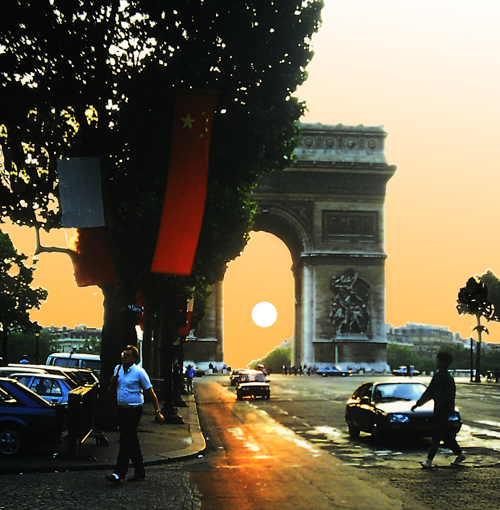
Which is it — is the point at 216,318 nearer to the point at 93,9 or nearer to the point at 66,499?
the point at 93,9

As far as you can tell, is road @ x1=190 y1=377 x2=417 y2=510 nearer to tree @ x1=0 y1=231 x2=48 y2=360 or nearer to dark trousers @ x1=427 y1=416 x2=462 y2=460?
dark trousers @ x1=427 y1=416 x2=462 y2=460

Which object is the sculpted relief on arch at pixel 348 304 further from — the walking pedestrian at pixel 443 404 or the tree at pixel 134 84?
the walking pedestrian at pixel 443 404

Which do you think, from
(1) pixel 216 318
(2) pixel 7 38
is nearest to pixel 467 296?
(1) pixel 216 318

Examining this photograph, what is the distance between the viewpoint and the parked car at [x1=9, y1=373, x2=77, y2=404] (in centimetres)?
1903

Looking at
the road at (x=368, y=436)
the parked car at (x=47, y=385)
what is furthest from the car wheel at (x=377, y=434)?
the parked car at (x=47, y=385)

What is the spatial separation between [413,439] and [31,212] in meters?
9.84

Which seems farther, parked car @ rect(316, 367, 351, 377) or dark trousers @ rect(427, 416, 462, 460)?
parked car @ rect(316, 367, 351, 377)

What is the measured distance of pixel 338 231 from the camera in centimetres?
7700

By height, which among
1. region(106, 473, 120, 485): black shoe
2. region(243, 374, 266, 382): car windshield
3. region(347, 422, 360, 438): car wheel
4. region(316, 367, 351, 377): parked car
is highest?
region(106, 473, 120, 485): black shoe

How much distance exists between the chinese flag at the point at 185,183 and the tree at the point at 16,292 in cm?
4500

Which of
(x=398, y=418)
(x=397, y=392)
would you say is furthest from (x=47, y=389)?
(x=398, y=418)

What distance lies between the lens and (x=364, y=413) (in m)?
17.1

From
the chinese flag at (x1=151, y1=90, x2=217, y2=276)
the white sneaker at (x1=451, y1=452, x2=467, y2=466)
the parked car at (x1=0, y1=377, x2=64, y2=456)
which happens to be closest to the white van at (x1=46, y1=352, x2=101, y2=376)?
the chinese flag at (x1=151, y1=90, x2=217, y2=276)

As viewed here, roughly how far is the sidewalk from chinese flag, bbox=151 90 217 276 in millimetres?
3256
